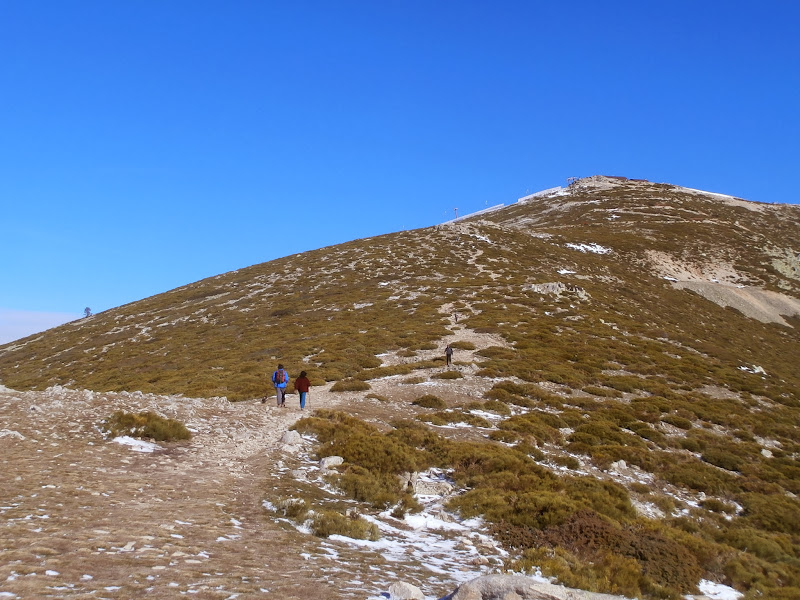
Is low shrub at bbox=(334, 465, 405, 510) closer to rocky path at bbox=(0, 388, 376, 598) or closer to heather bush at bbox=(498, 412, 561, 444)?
rocky path at bbox=(0, 388, 376, 598)

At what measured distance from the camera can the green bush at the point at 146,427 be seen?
15984mm

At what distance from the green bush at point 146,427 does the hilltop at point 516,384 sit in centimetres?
53

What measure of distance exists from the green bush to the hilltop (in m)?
0.53

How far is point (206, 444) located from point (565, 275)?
54.2m

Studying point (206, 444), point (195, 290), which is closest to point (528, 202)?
point (195, 290)

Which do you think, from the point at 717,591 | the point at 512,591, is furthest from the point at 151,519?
the point at 717,591

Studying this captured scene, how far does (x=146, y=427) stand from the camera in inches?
634

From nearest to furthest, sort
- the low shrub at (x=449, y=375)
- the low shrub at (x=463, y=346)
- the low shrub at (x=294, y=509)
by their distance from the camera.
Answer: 1. the low shrub at (x=294, y=509)
2. the low shrub at (x=449, y=375)
3. the low shrub at (x=463, y=346)

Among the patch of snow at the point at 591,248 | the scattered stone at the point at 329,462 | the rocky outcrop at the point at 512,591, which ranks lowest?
the rocky outcrop at the point at 512,591

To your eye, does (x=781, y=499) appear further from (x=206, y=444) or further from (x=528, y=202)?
(x=528, y=202)

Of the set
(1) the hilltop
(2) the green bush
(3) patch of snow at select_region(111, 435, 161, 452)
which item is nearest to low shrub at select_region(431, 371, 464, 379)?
(1) the hilltop

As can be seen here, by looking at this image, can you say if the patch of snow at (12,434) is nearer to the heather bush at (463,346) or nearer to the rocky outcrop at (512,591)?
the rocky outcrop at (512,591)

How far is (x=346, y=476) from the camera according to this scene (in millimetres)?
14648

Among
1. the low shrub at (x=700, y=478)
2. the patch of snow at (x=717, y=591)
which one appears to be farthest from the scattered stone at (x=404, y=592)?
the low shrub at (x=700, y=478)
